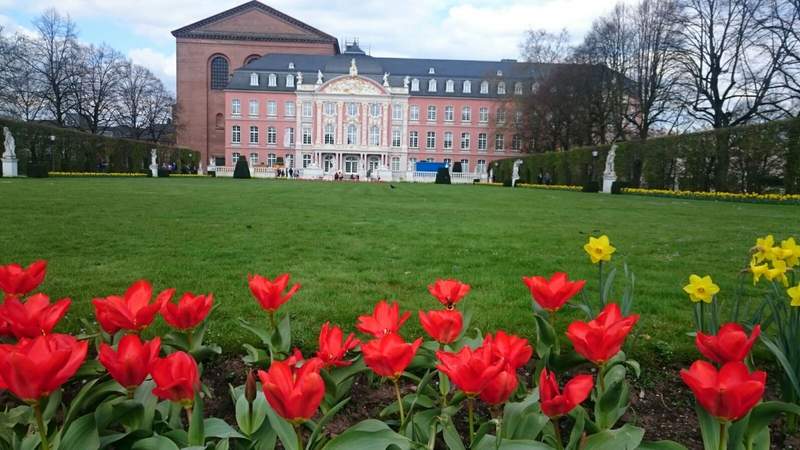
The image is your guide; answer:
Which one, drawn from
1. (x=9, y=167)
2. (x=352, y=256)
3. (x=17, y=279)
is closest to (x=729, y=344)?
(x=17, y=279)

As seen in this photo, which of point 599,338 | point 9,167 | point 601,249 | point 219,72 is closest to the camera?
point 599,338

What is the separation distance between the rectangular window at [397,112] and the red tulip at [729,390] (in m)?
56.3

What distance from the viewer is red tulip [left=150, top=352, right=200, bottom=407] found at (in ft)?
3.68

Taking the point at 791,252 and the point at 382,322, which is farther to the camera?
the point at 791,252

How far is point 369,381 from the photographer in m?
1.84

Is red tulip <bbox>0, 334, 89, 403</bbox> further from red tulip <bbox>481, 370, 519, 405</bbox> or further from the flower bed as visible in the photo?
red tulip <bbox>481, 370, 519, 405</bbox>

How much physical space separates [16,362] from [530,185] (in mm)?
33736

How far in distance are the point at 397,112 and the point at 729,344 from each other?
5627 cm

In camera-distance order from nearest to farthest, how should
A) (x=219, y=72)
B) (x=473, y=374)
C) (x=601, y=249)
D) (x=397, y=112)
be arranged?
(x=473, y=374)
(x=601, y=249)
(x=397, y=112)
(x=219, y=72)

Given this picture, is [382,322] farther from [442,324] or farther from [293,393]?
[293,393]

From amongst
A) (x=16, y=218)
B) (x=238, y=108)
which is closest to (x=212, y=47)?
(x=238, y=108)

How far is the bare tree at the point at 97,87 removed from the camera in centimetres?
3806

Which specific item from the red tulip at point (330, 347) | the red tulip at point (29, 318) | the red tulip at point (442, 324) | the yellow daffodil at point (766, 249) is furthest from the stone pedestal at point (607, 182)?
A: the red tulip at point (29, 318)

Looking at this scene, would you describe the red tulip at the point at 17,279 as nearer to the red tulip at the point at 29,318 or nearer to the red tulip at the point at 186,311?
the red tulip at the point at 29,318
